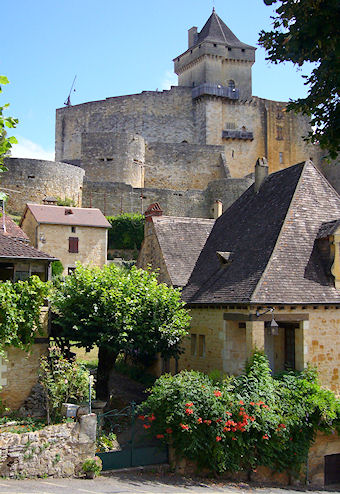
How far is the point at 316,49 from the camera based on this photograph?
829 centimetres

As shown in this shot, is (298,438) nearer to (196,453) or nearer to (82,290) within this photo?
(196,453)

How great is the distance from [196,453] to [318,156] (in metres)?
48.6

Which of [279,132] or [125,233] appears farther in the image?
[279,132]

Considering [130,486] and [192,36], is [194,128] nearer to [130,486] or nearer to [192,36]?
[192,36]

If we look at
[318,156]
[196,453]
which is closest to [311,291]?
[196,453]

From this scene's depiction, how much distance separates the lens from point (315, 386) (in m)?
12.4

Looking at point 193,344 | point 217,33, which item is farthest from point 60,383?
point 217,33

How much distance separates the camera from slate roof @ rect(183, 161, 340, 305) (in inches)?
515

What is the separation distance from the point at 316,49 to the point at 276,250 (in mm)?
6123

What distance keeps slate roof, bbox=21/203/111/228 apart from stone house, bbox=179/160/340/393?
15.0 meters

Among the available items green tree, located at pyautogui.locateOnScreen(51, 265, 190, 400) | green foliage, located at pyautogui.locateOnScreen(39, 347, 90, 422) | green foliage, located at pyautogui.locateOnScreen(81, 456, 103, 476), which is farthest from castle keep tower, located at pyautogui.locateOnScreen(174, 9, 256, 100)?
green foliage, located at pyautogui.locateOnScreen(81, 456, 103, 476)

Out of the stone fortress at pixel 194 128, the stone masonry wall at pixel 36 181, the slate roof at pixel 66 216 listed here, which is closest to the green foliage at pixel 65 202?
the stone masonry wall at pixel 36 181

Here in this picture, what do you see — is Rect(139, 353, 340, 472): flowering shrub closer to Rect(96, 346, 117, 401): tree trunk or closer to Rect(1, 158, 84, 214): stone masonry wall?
Rect(96, 346, 117, 401): tree trunk

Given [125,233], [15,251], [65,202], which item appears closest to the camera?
[15,251]
